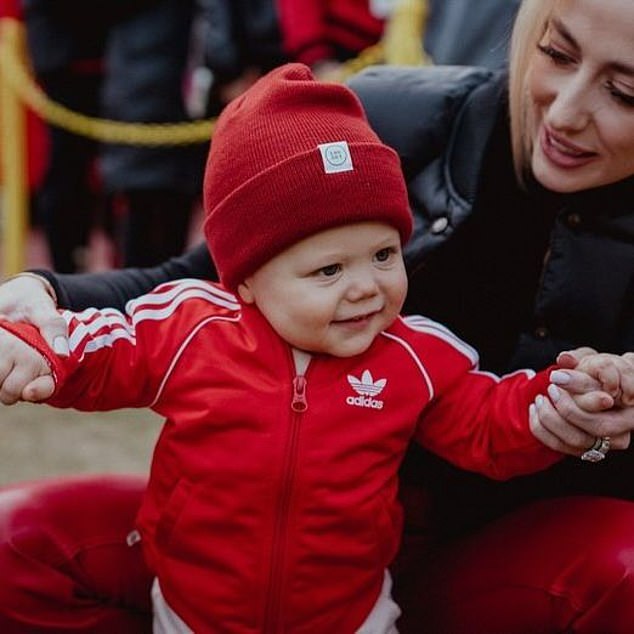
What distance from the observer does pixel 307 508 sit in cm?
137

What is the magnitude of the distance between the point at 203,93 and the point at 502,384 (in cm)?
263

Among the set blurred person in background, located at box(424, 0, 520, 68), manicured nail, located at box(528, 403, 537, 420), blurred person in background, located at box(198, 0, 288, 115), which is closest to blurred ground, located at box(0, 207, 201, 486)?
blurred person in background, located at box(198, 0, 288, 115)

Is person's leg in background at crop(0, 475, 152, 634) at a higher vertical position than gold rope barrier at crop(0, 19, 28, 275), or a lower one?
higher

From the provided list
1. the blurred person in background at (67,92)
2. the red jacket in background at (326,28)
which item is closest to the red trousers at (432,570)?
the red jacket in background at (326,28)

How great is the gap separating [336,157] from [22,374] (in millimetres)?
389

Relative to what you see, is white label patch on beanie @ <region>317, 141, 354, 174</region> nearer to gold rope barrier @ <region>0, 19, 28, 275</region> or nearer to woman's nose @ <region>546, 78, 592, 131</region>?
woman's nose @ <region>546, 78, 592, 131</region>

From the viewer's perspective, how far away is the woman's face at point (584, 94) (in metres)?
1.41

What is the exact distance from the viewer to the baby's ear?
1.40m

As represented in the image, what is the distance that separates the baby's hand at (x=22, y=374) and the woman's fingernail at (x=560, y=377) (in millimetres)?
503

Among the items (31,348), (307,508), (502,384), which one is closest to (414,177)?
(502,384)

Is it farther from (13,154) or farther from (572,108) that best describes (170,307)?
(13,154)

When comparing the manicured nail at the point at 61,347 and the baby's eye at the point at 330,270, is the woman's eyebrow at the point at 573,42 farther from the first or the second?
the manicured nail at the point at 61,347

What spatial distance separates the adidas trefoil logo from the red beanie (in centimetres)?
16

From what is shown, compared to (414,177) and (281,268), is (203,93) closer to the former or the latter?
(414,177)
